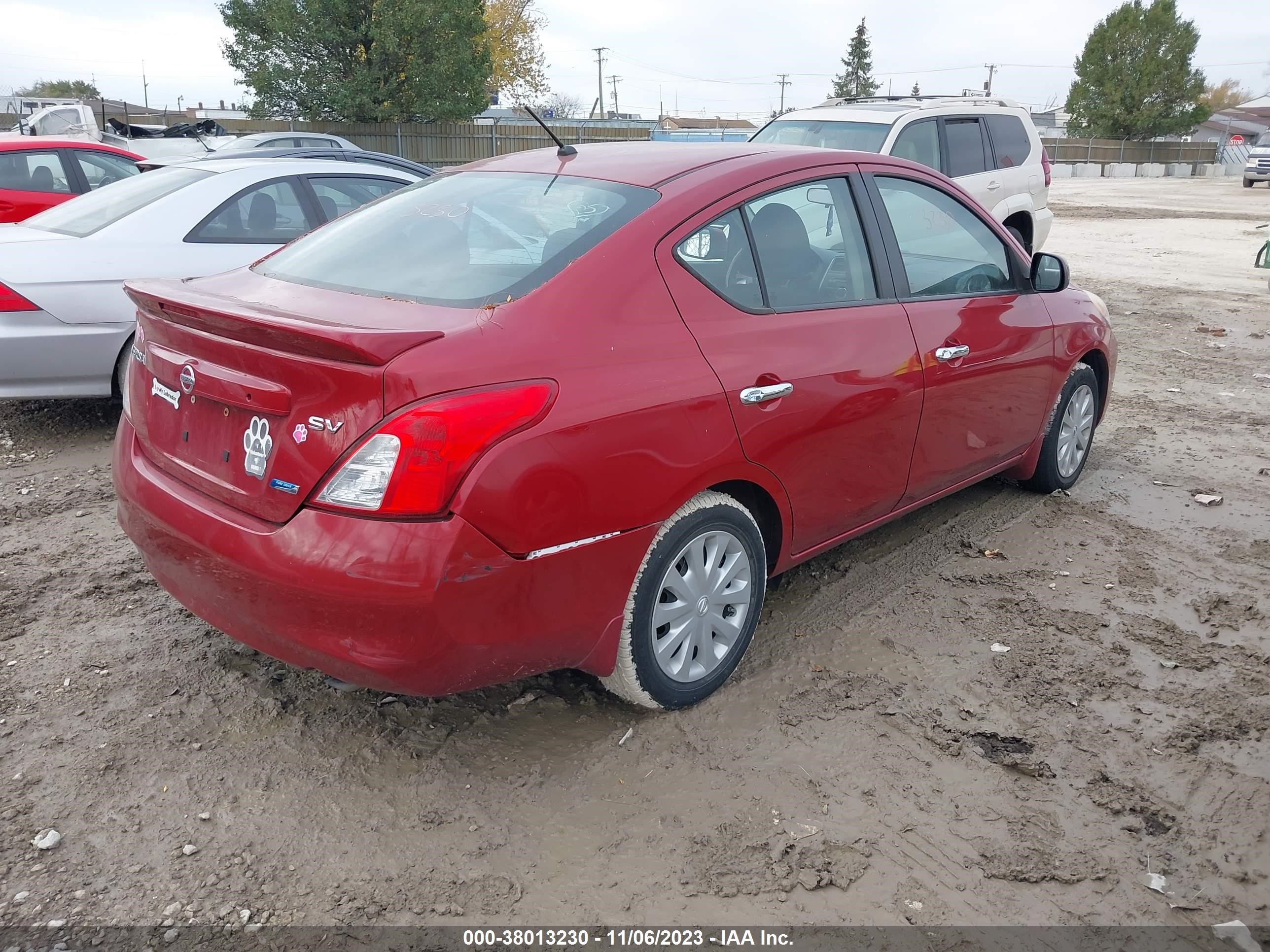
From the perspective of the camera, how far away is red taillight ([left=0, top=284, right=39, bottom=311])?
17.3 feet

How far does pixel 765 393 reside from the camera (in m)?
3.15

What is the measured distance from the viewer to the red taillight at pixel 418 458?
2.43 meters

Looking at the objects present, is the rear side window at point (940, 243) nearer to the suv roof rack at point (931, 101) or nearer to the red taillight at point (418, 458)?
the red taillight at point (418, 458)

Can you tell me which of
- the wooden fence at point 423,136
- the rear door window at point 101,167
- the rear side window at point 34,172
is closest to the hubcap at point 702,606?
the rear door window at point 101,167

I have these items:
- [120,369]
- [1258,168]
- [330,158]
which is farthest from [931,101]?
[1258,168]

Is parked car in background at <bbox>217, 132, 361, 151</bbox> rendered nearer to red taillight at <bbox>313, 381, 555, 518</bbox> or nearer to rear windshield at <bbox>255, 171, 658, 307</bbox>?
rear windshield at <bbox>255, 171, 658, 307</bbox>

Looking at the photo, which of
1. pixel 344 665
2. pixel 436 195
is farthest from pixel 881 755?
pixel 436 195

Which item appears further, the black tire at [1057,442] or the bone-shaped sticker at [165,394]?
the black tire at [1057,442]

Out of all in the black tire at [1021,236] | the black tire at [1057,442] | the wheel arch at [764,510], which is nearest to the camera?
the wheel arch at [764,510]

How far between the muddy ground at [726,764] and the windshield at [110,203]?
2.25m

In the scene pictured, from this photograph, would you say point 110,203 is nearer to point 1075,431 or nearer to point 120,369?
point 120,369

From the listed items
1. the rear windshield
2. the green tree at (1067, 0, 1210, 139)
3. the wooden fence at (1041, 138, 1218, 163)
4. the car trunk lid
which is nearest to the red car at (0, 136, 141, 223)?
the rear windshield

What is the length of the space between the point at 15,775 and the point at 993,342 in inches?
147

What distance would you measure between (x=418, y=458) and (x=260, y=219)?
455 cm
